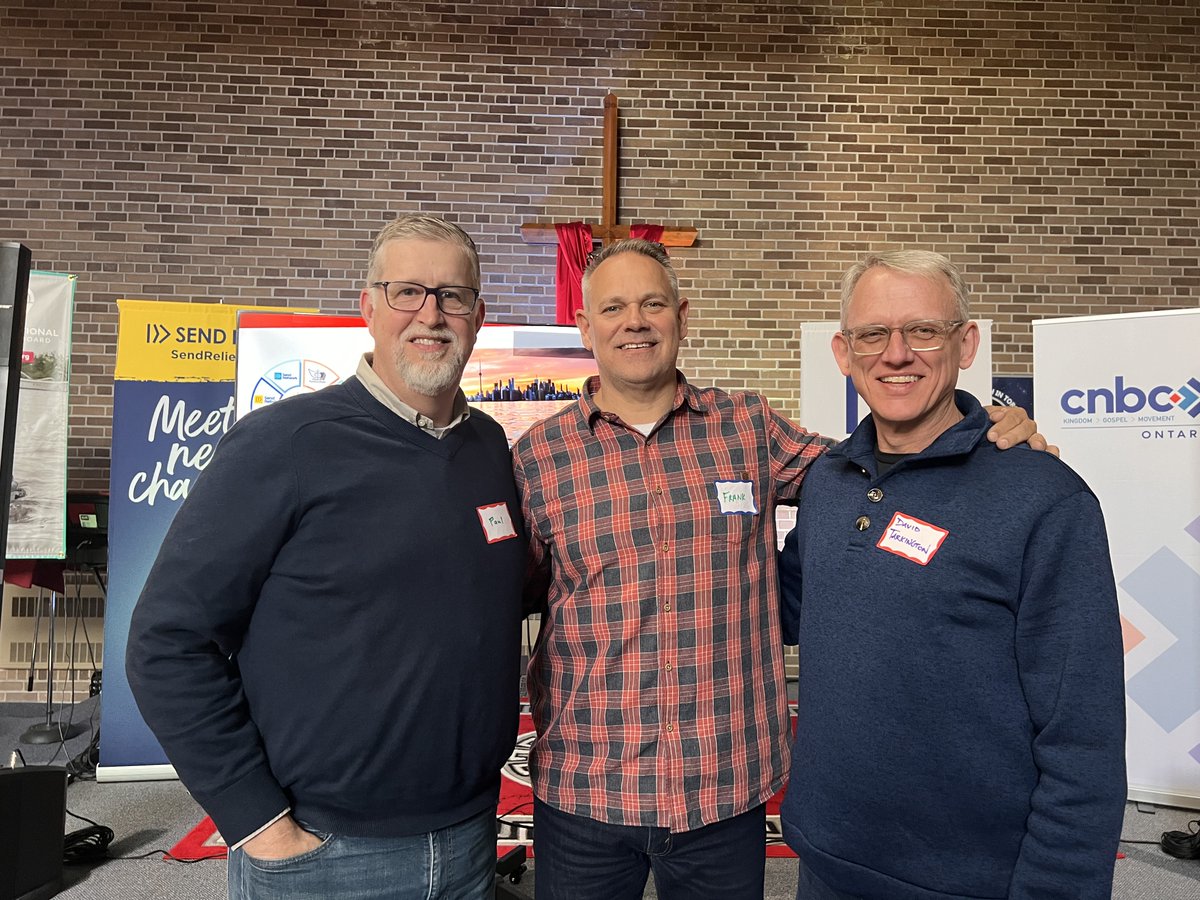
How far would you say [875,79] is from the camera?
562cm

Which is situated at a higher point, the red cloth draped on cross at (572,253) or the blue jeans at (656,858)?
the red cloth draped on cross at (572,253)

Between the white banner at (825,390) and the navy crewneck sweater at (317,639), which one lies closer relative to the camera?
the navy crewneck sweater at (317,639)

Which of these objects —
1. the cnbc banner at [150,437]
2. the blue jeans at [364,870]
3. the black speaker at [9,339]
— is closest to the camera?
the blue jeans at [364,870]

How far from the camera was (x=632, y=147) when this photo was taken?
555 centimetres

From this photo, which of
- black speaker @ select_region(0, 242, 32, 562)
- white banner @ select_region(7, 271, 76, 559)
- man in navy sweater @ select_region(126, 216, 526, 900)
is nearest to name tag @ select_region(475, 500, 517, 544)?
man in navy sweater @ select_region(126, 216, 526, 900)

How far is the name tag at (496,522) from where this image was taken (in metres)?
1.52

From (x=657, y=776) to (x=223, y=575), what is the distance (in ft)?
2.86

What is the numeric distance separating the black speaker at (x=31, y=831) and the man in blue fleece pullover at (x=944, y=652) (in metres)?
2.56

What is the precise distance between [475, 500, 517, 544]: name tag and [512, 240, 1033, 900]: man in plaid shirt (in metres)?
0.14

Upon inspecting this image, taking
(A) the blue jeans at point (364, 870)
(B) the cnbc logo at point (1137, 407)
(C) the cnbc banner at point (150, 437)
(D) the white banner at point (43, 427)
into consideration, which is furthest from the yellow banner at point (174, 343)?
(B) the cnbc logo at point (1137, 407)

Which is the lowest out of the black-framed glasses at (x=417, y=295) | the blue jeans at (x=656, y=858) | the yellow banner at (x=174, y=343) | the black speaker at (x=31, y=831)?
the black speaker at (x=31, y=831)

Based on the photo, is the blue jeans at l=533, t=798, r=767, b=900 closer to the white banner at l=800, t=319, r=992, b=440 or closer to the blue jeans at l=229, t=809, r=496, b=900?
the blue jeans at l=229, t=809, r=496, b=900

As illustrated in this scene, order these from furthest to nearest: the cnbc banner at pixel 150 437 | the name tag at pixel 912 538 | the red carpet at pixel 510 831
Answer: the cnbc banner at pixel 150 437 → the red carpet at pixel 510 831 → the name tag at pixel 912 538

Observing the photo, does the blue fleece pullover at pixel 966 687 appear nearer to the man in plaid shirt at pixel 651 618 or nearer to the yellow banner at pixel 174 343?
the man in plaid shirt at pixel 651 618
